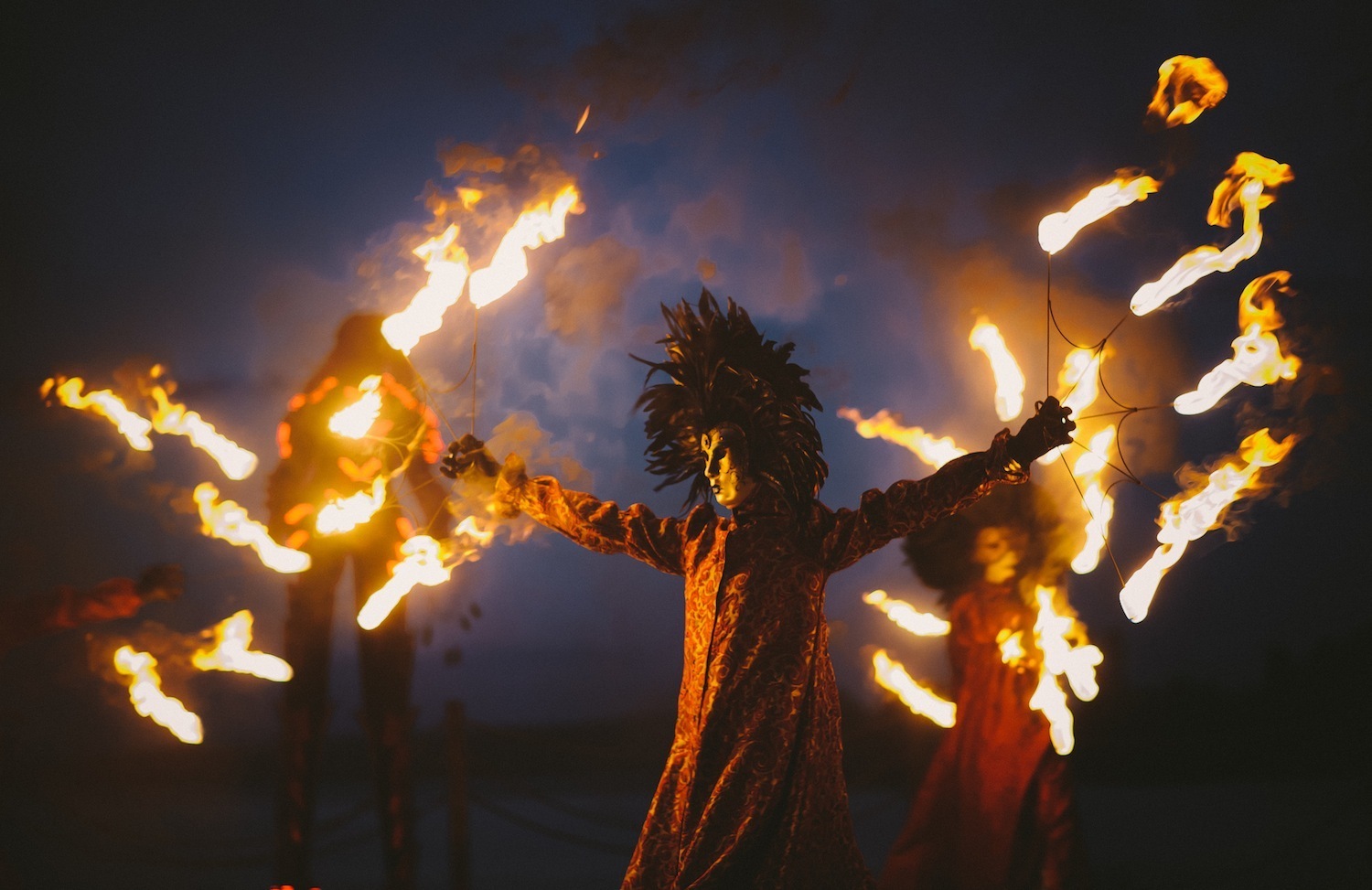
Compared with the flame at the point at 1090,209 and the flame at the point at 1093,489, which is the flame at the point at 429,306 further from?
the flame at the point at 1093,489

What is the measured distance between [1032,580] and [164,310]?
4799mm

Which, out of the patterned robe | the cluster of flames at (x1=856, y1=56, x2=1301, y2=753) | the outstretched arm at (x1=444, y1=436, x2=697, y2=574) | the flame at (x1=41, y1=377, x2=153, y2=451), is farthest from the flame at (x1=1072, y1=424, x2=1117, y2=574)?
the flame at (x1=41, y1=377, x2=153, y2=451)

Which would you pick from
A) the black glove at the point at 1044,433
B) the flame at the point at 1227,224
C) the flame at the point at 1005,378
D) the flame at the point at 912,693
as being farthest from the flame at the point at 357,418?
the flame at the point at 1227,224

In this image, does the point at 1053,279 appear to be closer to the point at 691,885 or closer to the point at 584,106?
the point at 584,106

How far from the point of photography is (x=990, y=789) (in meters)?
4.02

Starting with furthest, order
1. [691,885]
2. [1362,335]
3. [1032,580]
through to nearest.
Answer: [1362,335] < [1032,580] < [691,885]

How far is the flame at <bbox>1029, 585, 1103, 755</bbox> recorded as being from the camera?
3.51 meters

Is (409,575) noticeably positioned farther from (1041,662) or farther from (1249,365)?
(1249,365)

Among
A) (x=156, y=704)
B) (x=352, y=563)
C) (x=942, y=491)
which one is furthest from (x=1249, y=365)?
(x=156, y=704)

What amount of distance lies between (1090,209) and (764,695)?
1888 mm

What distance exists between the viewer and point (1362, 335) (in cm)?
458

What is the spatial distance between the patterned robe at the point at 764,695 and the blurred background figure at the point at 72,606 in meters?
2.41

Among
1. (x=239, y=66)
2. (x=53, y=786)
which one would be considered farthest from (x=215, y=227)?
(x=53, y=786)

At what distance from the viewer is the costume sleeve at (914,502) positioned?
9.28 ft
